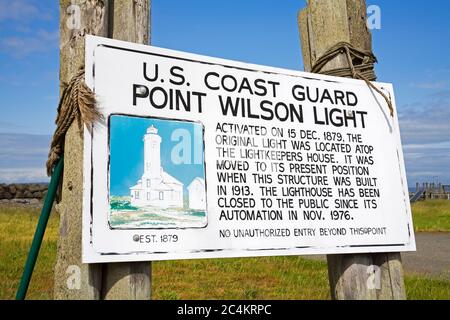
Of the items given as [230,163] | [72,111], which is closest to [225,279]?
[230,163]

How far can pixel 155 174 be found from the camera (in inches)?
90.4

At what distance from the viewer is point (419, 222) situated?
17250 mm

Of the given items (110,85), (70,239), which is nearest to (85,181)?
(70,239)

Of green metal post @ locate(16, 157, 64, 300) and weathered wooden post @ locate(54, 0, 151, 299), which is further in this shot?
green metal post @ locate(16, 157, 64, 300)

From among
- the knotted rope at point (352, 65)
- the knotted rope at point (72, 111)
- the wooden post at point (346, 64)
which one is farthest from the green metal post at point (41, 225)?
the knotted rope at point (352, 65)

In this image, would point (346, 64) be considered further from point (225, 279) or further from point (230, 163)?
point (225, 279)

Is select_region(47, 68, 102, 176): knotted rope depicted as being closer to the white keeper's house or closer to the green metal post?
the green metal post

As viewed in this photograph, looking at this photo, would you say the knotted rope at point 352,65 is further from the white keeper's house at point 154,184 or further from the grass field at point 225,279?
the grass field at point 225,279

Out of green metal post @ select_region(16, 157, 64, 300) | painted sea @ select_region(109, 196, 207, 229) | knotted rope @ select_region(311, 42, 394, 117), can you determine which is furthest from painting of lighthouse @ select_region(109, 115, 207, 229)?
knotted rope @ select_region(311, 42, 394, 117)

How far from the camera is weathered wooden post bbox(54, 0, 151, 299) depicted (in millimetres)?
2193

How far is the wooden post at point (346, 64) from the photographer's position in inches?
112

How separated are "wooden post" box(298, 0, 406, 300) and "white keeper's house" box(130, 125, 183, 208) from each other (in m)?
1.23
